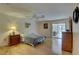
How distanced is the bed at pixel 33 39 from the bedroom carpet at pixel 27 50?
59 mm

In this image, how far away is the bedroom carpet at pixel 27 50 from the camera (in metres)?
1.95

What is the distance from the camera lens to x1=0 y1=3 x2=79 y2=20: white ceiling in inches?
76.7

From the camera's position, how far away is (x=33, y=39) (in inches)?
80.0

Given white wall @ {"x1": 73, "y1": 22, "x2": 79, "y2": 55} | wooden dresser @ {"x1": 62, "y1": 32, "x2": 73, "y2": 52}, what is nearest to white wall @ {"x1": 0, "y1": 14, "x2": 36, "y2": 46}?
wooden dresser @ {"x1": 62, "y1": 32, "x2": 73, "y2": 52}

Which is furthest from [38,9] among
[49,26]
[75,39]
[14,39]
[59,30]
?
[75,39]

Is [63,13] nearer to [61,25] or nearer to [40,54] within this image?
[61,25]

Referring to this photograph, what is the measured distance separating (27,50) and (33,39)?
0.66ft

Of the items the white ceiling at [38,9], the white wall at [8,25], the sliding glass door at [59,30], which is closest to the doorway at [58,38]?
the sliding glass door at [59,30]

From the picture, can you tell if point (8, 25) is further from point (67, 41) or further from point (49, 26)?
point (67, 41)

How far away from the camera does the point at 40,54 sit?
1.97 metres

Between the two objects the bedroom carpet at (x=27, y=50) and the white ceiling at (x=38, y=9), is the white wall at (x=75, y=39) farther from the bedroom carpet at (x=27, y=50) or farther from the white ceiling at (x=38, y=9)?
the bedroom carpet at (x=27, y=50)

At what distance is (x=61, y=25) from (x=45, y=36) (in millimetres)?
310

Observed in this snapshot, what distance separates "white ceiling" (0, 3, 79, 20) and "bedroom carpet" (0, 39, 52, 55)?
0.46 meters
